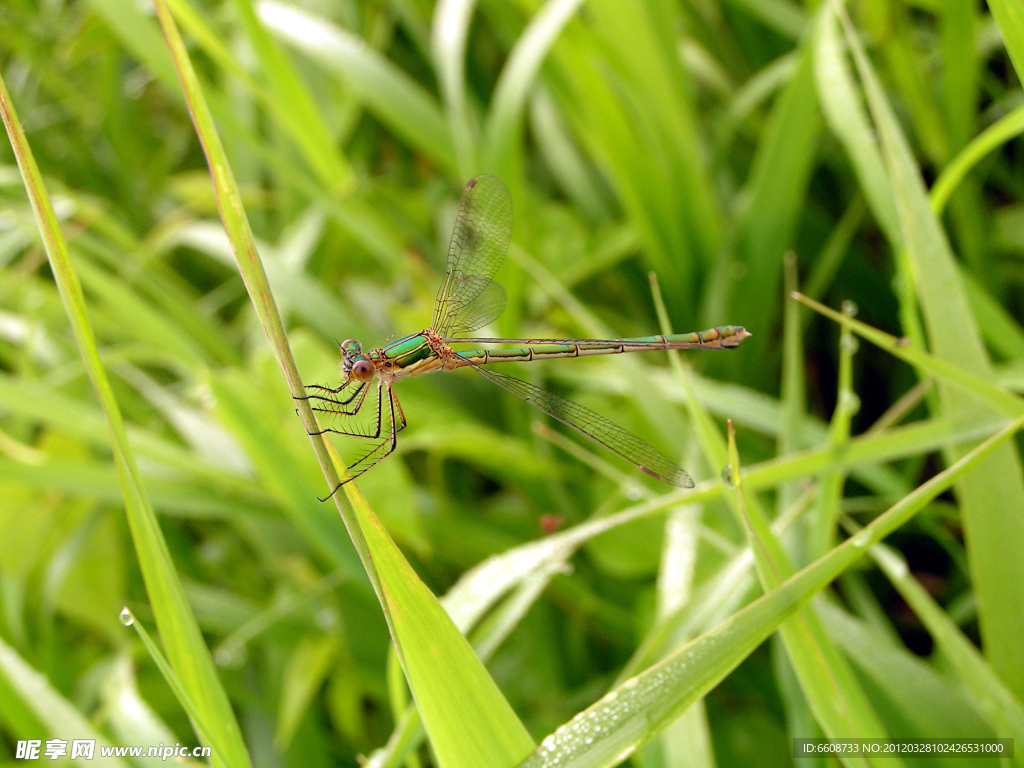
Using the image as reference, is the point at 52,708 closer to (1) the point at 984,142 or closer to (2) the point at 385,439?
(2) the point at 385,439

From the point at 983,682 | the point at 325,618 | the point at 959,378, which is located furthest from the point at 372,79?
the point at 983,682

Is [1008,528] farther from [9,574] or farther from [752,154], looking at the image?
[9,574]

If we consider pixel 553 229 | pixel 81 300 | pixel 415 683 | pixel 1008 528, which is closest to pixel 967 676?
pixel 1008 528

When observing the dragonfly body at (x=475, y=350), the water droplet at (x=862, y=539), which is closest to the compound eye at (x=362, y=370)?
the dragonfly body at (x=475, y=350)

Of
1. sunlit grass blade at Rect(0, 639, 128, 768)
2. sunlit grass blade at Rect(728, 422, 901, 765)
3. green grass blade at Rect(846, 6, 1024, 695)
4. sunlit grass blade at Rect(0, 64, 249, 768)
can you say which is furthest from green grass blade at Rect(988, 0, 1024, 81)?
sunlit grass blade at Rect(0, 639, 128, 768)

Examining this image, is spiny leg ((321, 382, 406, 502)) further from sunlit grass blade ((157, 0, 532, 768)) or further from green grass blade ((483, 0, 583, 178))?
green grass blade ((483, 0, 583, 178))
